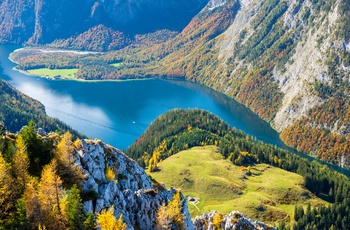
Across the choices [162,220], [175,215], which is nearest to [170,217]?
[162,220]

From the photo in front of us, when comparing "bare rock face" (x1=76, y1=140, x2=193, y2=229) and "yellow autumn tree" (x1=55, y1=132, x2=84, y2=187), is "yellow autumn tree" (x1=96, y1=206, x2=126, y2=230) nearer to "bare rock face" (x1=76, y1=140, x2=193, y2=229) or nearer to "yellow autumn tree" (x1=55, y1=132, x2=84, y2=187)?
"bare rock face" (x1=76, y1=140, x2=193, y2=229)

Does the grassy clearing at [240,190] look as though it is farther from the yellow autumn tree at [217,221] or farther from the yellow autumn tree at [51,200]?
the yellow autumn tree at [51,200]

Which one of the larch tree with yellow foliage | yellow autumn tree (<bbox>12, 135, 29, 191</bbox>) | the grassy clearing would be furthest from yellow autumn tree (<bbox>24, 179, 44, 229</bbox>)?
the grassy clearing

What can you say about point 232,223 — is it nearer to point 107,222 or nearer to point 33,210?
point 107,222

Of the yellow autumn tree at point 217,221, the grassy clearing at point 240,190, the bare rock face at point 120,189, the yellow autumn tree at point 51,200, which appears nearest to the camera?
the yellow autumn tree at point 51,200

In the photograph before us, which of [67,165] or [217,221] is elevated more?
[67,165]

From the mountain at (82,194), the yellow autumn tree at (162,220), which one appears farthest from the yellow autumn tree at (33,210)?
the yellow autumn tree at (162,220)

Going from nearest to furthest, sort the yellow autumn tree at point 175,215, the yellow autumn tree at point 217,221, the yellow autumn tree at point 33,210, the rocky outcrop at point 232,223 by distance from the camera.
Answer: the yellow autumn tree at point 33,210 → the yellow autumn tree at point 175,215 → the rocky outcrop at point 232,223 → the yellow autumn tree at point 217,221
